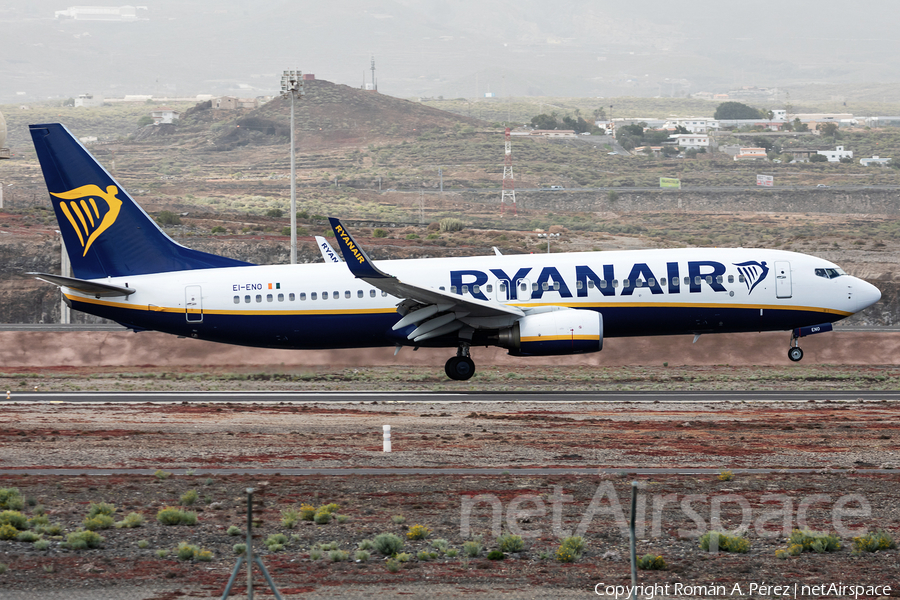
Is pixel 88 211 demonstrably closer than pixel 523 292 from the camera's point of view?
No

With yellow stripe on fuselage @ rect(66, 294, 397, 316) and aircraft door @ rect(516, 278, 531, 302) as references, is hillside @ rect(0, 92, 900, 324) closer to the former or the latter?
yellow stripe on fuselage @ rect(66, 294, 397, 316)

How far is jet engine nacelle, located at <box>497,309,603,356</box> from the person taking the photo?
30594mm

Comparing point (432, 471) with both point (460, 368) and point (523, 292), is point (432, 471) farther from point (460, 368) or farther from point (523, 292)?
point (460, 368)

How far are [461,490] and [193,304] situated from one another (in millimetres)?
17795

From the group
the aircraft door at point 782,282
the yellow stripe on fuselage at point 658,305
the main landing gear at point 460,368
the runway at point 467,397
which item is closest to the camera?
the runway at point 467,397

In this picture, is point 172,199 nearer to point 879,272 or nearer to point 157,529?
point 879,272

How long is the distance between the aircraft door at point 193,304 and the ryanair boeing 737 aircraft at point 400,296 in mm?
32

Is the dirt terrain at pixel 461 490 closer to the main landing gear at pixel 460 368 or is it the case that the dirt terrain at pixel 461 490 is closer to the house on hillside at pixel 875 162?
the main landing gear at pixel 460 368

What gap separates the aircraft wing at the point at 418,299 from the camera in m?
Result: 29.3

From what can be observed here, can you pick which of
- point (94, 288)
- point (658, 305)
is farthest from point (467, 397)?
point (94, 288)

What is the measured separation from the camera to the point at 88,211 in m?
32.7

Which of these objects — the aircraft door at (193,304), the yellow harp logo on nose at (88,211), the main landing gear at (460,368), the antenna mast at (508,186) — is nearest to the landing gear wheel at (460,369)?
the main landing gear at (460,368)

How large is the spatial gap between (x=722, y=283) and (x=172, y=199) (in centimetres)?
12549

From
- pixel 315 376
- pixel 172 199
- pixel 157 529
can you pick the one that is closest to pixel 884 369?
pixel 315 376
